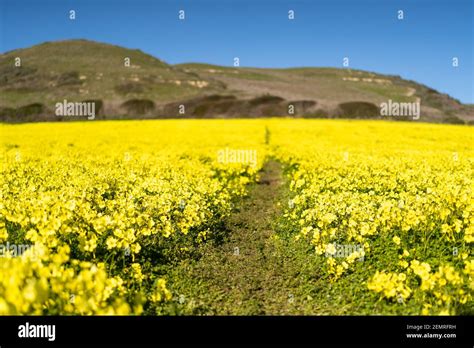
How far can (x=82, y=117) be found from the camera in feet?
244

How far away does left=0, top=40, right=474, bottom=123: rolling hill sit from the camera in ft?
261

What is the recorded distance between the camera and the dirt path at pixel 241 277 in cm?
868

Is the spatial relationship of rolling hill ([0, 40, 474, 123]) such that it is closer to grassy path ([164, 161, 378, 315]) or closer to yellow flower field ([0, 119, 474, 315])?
yellow flower field ([0, 119, 474, 315])

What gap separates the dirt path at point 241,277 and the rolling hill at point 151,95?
53803 millimetres

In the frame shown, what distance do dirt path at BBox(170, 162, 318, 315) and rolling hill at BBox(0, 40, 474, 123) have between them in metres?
53.8

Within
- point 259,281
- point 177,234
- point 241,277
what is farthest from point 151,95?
point 259,281

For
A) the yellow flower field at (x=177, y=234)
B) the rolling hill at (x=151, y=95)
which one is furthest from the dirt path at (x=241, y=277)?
the rolling hill at (x=151, y=95)

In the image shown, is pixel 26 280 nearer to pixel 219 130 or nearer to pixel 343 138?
pixel 343 138

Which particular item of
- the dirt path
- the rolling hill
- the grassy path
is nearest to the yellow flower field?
the grassy path

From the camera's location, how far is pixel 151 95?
85.8 m

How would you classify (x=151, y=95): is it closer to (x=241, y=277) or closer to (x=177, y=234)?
(x=177, y=234)
